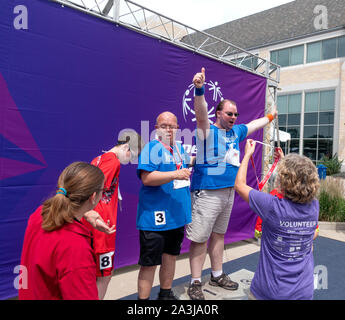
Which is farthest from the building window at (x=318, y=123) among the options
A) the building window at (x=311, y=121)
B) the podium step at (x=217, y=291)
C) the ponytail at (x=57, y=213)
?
the ponytail at (x=57, y=213)

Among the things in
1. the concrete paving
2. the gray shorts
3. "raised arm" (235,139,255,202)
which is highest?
"raised arm" (235,139,255,202)

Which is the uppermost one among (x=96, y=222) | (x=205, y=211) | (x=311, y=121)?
(x=311, y=121)

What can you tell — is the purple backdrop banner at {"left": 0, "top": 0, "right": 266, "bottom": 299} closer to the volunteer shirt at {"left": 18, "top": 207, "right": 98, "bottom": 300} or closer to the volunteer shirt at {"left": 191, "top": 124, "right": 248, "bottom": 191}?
the volunteer shirt at {"left": 191, "top": 124, "right": 248, "bottom": 191}

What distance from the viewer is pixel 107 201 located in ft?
5.88

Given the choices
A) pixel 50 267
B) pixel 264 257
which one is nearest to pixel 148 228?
pixel 264 257

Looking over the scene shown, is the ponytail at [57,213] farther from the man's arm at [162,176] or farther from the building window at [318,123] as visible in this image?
the building window at [318,123]

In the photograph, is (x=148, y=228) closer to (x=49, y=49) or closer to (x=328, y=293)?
(x=49, y=49)

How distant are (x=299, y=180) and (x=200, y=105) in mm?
1078

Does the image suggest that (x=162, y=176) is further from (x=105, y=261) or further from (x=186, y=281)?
(x=186, y=281)

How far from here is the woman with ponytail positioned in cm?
90

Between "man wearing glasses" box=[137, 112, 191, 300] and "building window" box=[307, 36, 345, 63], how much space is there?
59.4 feet

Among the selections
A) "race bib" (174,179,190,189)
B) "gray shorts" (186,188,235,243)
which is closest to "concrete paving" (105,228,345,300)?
"gray shorts" (186,188,235,243)

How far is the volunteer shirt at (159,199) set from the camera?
198 centimetres

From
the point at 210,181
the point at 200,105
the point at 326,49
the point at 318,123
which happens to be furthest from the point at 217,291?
the point at 326,49
